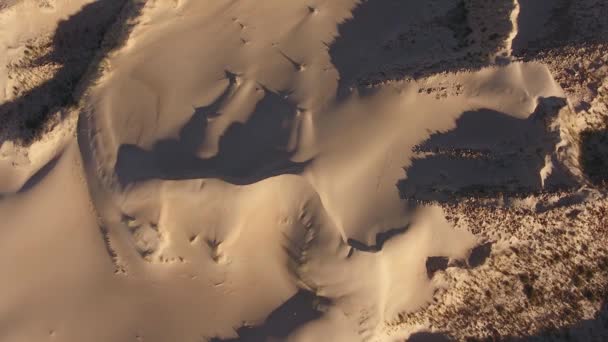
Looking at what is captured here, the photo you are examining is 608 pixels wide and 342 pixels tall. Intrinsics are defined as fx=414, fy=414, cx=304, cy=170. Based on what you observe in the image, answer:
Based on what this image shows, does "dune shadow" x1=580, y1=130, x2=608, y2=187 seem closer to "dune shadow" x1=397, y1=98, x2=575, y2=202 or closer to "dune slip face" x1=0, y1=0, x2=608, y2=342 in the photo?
"dune slip face" x1=0, y1=0, x2=608, y2=342

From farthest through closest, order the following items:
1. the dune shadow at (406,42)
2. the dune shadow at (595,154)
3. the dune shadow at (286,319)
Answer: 1. the dune shadow at (595,154)
2. the dune shadow at (406,42)
3. the dune shadow at (286,319)

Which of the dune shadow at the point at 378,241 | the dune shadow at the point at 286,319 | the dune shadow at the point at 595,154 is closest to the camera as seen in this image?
the dune shadow at the point at 378,241

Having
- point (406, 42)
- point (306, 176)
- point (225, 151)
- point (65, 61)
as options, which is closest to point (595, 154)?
point (406, 42)

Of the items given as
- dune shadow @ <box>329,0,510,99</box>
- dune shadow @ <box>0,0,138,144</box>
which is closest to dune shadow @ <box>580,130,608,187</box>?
dune shadow @ <box>329,0,510,99</box>

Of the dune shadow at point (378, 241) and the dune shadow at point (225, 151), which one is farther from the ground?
the dune shadow at point (225, 151)

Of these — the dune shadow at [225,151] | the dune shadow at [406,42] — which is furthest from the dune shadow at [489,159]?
the dune shadow at [225,151]

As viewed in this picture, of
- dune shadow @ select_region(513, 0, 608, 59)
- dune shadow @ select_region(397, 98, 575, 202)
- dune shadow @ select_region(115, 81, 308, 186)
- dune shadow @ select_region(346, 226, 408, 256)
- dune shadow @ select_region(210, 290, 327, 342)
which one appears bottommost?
dune shadow @ select_region(210, 290, 327, 342)

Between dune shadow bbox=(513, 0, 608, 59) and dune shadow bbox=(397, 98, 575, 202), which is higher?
dune shadow bbox=(513, 0, 608, 59)

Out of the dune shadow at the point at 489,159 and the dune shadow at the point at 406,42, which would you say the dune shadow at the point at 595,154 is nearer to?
the dune shadow at the point at 489,159
